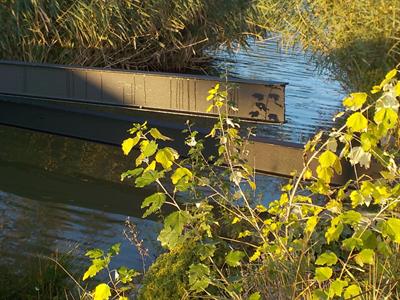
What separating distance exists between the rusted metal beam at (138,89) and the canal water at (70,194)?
829mm

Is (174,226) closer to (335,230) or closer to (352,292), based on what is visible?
(335,230)

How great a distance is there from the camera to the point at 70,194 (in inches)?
273

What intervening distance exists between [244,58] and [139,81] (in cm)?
889

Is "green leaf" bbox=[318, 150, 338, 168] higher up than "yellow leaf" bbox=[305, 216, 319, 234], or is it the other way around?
"green leaf" bbox=[318, 150, 338, 168]

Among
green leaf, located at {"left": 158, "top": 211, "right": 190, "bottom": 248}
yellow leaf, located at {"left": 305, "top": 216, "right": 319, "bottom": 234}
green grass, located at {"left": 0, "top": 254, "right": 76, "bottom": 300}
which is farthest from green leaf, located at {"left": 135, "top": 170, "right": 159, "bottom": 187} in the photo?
green grass, located at {"left": 0, "top": 254, "right": 76, "bottom": 300}

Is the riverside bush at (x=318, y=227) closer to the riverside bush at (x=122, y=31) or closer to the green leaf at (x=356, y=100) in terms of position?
the green leaf at (x=356, y=100)

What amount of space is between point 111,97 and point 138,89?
320mm

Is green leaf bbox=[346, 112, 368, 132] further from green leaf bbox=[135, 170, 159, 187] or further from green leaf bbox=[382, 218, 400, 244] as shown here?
green leaf bbox=[135, 170, 159, 187]

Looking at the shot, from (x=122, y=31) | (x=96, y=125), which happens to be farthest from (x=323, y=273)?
(x=122, y=31)

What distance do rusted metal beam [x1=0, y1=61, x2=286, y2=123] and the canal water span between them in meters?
0.83

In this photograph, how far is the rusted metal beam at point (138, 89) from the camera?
6715 millimetres

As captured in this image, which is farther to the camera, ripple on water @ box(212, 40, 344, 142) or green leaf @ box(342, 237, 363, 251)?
ripple on water @ box(212, 40, 344, 142)

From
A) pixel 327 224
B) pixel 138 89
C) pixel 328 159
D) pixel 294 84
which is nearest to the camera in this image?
pixel 328 159

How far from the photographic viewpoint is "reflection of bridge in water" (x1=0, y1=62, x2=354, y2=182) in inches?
265
